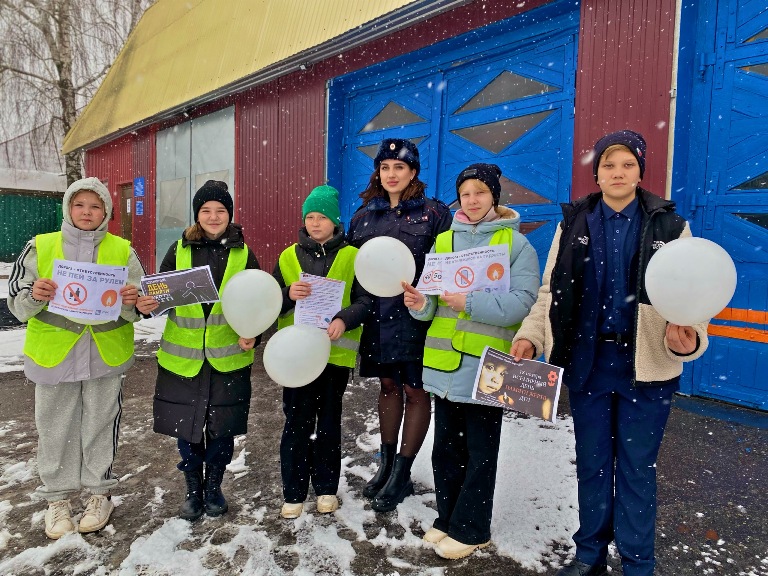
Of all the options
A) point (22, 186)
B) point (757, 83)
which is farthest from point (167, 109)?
point (22, 186)

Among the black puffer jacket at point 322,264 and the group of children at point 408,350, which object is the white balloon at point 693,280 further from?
the black puffer jacket at point 322,264

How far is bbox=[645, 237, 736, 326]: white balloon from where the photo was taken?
162 cm

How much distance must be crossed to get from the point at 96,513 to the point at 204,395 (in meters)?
0.78

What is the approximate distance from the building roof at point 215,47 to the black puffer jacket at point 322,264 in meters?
3.78

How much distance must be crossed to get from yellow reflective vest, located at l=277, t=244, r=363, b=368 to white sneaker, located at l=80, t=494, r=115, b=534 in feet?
4.24

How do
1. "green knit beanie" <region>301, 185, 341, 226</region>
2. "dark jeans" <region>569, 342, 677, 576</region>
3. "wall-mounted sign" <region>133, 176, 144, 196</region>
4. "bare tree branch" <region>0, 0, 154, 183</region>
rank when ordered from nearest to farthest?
"dark jeans" <region>569, 342, 677, 576</region>
"green knit beanie" <region>301, 185, 341, 226</region>
"wall-mounted sign" <region>133, 176, 144, 196</region>
"bare tree branch" <region>0, 0, 154, 183</region>

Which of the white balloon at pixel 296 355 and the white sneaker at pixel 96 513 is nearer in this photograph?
the white balloon at pixel 296 355

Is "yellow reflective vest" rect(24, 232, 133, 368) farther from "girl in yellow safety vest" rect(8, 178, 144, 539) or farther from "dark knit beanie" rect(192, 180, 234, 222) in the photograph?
"dark knit beanie" rect(192, 180, 234, 222)

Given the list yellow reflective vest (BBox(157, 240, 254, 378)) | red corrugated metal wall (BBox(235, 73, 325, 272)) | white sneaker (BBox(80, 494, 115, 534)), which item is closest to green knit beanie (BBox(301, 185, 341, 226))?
yellow reflective vest (BBox(157, 240, 254, 378))

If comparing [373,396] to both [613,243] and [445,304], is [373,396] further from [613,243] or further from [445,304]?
[613,243]

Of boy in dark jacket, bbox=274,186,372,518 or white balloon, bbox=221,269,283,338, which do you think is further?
boy in dark jacket, bbox=274,186,372,518

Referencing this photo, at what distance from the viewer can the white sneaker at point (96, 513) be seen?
7.84 ft

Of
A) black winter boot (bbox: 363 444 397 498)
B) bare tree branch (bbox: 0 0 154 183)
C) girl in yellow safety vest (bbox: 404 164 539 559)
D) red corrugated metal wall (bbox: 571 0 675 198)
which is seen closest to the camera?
girl in yellow safety vest (bbox: 404 164 539 559)

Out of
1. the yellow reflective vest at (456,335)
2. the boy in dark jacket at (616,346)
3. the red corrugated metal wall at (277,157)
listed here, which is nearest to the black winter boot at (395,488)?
the yellow reflective vest at (456,335)
